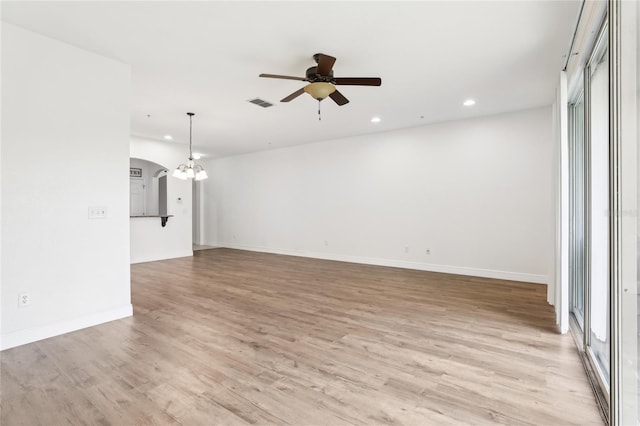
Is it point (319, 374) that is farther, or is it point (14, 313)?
point (14, 313)

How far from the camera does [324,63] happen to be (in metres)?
2.79

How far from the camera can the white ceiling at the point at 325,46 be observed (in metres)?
2.46

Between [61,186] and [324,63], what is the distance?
8.99 ft

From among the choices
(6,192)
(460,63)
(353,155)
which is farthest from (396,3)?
(353,155)

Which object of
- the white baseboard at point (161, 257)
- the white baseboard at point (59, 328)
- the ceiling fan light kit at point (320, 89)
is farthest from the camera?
the white baseboard at point (161, 257)

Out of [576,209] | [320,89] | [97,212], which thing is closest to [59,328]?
[97,212]

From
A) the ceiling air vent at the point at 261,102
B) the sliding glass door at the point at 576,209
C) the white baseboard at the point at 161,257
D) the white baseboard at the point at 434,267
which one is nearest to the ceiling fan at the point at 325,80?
the ceiling air vent at the point at 261,102

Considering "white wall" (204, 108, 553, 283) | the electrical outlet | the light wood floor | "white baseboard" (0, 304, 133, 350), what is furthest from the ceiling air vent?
the electrical outlet

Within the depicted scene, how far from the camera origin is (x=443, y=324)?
3201 mm

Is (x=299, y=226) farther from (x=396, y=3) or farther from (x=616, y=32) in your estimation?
(x=616, y=32)

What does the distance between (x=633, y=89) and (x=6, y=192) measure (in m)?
4.25

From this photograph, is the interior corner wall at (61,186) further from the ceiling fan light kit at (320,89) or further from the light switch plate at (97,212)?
the ceiling fan light kit at (320,89)

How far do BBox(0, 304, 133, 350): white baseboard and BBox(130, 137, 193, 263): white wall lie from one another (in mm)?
3940

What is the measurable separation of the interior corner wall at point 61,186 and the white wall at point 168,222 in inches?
152
